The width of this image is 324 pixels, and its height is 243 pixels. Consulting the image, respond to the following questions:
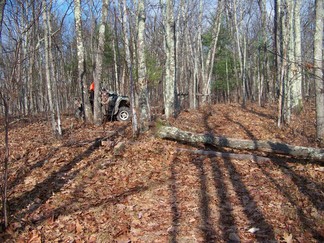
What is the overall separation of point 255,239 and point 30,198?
389 cm

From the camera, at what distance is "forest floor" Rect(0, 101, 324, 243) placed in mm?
4703

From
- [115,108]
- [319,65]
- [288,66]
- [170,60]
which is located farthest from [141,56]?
[288,66]

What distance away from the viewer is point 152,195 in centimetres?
595

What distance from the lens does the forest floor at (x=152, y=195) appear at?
185 inches

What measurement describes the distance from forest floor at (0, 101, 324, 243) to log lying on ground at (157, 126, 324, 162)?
0.21 m

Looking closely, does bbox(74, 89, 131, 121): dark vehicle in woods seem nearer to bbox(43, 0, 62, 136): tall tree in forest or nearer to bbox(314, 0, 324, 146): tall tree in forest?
bbox(43, 0, 62, 136): tall tree in forest

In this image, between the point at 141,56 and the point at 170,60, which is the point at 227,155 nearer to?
the point at 141,56

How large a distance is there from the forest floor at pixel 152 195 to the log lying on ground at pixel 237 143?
8.3 inches

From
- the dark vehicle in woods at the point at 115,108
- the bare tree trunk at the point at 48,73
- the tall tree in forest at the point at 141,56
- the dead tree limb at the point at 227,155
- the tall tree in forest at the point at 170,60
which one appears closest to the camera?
the dead tree limb at the point at 227,155

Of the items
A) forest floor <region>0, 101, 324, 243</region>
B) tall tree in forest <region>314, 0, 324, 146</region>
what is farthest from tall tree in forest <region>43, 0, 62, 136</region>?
tall tree in forest <region>314, 0, 324, 146</region>

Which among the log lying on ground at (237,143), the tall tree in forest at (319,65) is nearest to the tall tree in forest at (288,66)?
the tall tree in forest at (319,65)

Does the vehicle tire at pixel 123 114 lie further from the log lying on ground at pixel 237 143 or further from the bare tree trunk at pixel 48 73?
the log lying on ground at pixel 237 143

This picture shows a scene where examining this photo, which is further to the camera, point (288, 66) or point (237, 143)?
point (288, 66)

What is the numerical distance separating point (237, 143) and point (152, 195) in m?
3.58
